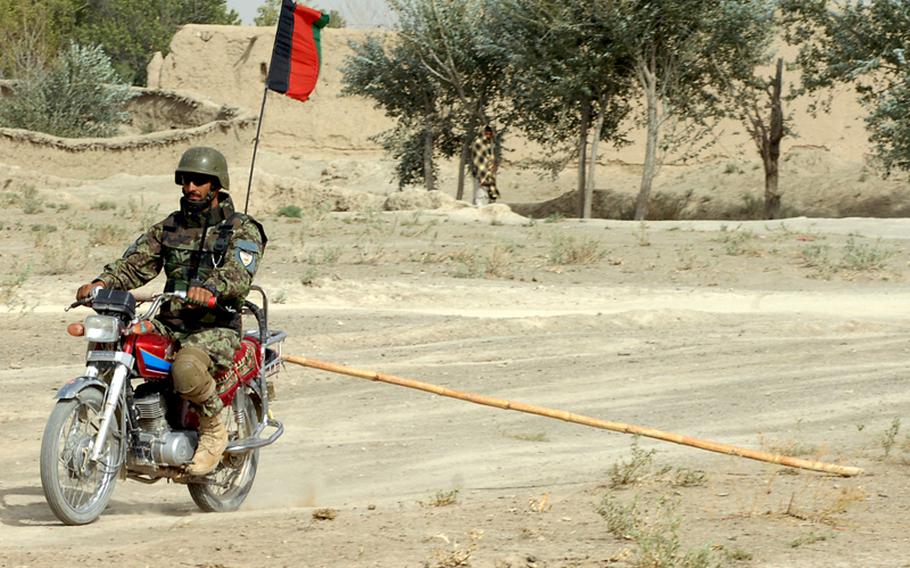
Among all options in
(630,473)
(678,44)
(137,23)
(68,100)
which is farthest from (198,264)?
(137,23)

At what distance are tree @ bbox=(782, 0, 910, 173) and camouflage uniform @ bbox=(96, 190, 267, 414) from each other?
22193 mm

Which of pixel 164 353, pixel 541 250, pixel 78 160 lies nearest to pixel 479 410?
pixel 164 353

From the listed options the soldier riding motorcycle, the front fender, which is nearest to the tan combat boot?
the soldier riding motorcycle

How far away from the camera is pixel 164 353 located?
6.20 m

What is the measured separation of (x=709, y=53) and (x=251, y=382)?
23996mm

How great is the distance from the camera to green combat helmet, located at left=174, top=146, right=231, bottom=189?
20.7ft

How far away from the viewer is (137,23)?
66.1m

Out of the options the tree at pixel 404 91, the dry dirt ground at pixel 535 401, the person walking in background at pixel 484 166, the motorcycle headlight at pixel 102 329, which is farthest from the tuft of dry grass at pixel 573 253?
the tree at pixel 404 91

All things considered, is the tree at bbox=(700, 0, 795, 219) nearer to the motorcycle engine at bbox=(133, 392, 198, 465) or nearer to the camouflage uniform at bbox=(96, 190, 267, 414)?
the camouflage uniform at bbox=(96, 190, 267, 414)

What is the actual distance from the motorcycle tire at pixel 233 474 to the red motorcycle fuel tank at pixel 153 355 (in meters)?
0.67

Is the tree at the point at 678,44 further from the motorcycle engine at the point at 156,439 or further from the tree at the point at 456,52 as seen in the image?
the motorcycle engine at the point at 156,439

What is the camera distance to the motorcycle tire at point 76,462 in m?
5.82

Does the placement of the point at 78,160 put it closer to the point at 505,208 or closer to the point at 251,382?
the point at 505,208

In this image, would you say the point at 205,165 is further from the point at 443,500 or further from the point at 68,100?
the point at 68,100
